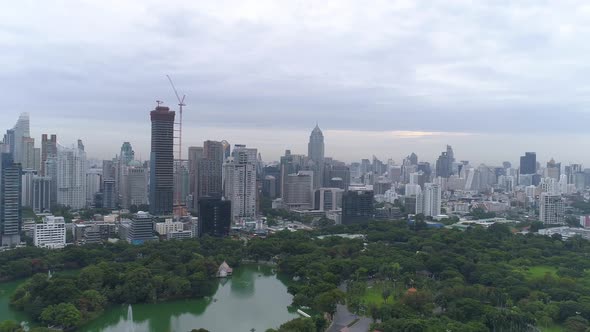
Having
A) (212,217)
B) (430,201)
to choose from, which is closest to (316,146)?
(430,201)

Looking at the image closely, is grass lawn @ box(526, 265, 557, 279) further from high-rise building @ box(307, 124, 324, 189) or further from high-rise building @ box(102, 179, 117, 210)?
high-rise building @ box(307, 124, 324, 189)

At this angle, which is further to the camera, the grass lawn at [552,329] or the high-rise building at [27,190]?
the high-rise building at [27,190]

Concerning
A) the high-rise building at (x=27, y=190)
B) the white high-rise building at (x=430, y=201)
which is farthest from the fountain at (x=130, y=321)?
the white high-rise building at (x=430, y=201)

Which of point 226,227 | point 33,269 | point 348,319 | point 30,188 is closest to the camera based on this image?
point 348,319

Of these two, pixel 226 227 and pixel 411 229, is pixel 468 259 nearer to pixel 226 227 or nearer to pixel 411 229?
pixel 411 229

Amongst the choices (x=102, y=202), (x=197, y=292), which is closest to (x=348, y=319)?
(x=197, y=292)

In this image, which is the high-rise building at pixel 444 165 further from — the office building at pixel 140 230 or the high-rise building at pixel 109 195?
the office building at pixel 140 230

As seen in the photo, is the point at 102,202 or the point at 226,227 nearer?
the point at 226,227
